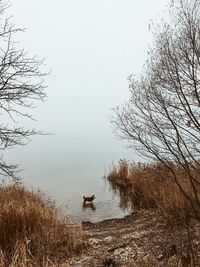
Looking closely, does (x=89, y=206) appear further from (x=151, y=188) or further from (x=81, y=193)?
(x=81, y=193)

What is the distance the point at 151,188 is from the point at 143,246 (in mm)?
5389

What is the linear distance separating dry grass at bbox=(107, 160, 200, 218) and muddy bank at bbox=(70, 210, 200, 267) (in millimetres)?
504

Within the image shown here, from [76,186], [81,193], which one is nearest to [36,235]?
[81,193]

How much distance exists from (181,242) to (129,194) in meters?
7.39

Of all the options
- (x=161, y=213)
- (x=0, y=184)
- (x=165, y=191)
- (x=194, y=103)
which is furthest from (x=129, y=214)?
(x=194, y=103)

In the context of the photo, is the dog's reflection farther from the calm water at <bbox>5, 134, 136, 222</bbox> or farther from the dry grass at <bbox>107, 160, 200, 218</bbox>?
the dry grass at <bbox>107, 160, 200, 218</bbox>

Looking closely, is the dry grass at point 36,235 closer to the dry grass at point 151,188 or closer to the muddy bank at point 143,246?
the muddy bank at point 143,246

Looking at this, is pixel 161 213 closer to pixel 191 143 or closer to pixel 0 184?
pixel 191 143

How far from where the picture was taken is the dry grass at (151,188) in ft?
26.4

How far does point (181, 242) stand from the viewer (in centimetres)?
599

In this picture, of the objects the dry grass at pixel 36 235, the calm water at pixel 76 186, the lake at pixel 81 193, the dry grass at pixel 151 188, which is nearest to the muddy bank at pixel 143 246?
the dry grass at pixel 36 235

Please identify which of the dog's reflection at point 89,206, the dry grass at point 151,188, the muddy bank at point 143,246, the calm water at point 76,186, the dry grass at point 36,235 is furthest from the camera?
the dog's reflection at point 89,206

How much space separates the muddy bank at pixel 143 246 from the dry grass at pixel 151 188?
1.65 ft

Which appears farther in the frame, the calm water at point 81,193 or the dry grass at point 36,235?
the calm water at point 81,193
